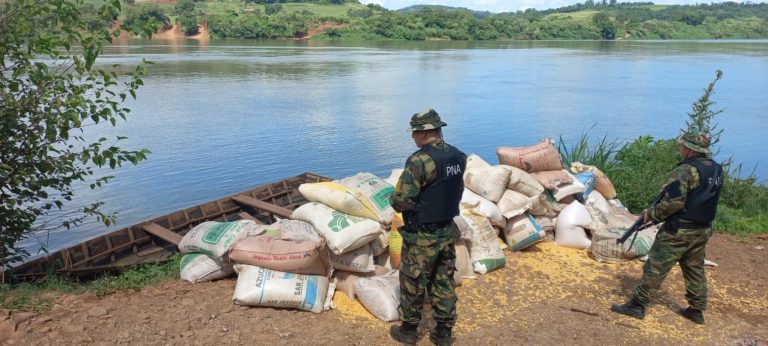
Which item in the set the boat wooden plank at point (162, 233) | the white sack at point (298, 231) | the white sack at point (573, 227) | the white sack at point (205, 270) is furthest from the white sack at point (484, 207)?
the boat wooden plank at point (162, 233)

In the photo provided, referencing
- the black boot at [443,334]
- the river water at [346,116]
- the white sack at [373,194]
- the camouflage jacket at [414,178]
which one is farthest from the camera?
the river water at [346,116]

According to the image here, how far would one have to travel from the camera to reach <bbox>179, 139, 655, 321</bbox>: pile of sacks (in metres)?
5.18

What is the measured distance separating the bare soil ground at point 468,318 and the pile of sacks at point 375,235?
20 centimetres

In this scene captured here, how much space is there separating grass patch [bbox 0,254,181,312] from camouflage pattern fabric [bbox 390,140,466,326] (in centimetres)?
293

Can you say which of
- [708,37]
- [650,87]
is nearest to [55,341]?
[650,87]

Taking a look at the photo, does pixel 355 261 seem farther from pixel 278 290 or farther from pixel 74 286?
pixel 74 286

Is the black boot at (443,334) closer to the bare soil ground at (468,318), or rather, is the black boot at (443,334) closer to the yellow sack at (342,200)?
the bare soil ground at (468,318)

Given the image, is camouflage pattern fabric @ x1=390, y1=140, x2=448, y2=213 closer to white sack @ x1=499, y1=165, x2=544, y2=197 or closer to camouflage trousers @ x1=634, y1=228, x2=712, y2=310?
camouflage trousers @ x1=634, y1=228, x2=712, y2=310

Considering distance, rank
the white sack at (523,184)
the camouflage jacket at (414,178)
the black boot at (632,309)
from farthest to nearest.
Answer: the white sack at (523,184), the black boot at (632,309), the camouflage jacket at (414,178)

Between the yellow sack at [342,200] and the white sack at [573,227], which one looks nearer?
the yellow sack at [342,200]

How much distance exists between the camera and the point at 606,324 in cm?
507

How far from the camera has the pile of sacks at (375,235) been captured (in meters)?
5.18

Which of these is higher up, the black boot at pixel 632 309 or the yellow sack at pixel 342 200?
the yellow sack at pixel 342 200

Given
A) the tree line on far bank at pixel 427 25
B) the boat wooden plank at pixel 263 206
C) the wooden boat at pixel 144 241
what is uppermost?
the tree line on far bank at pixel 427 25
